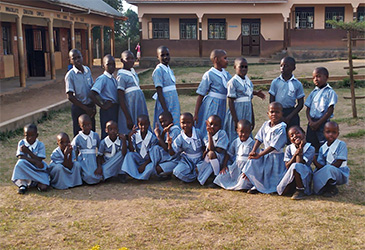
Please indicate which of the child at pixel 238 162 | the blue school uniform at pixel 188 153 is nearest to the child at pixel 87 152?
the blue school uniform at pixel 188 153

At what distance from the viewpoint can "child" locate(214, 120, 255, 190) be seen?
4.80 meters

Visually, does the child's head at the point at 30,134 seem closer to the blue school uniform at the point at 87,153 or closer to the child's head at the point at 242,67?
the blue school uniform at the point at 87,153

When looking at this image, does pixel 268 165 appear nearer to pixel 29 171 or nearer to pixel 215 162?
pixel 215 162

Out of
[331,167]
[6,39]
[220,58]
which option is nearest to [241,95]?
[220,58]

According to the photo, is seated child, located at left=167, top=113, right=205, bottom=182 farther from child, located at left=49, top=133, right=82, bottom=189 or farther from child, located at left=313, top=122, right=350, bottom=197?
child, located at left=313, top=122, right=350, bottom=197

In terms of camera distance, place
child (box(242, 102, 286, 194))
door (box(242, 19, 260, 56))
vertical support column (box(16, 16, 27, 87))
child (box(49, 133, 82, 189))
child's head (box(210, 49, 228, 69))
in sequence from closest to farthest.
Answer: child (box(242, 102, 286, 194)) → child (box(49, 133, 82, 189)) → child's head (box(210, 49, 228, 69)) → vertical support column (box(16, 16, 27, 87)) → door (box(242, 19, 260, 56))

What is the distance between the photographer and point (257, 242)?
11.4 ft

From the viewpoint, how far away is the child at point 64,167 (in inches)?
194

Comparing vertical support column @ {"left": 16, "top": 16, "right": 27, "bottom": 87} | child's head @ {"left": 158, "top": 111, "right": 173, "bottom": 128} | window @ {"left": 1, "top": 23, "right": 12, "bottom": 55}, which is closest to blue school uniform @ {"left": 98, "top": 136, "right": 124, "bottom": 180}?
child's head @ {"left": 158, "top": 111, "right": 173, "bottom": 128}

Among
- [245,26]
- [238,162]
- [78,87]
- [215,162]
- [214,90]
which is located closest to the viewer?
[238,162]

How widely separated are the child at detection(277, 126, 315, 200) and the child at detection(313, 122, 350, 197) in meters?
0.11

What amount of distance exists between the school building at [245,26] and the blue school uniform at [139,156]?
1775 cm

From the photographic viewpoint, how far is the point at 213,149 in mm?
5012

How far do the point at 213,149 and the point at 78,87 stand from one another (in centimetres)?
191
